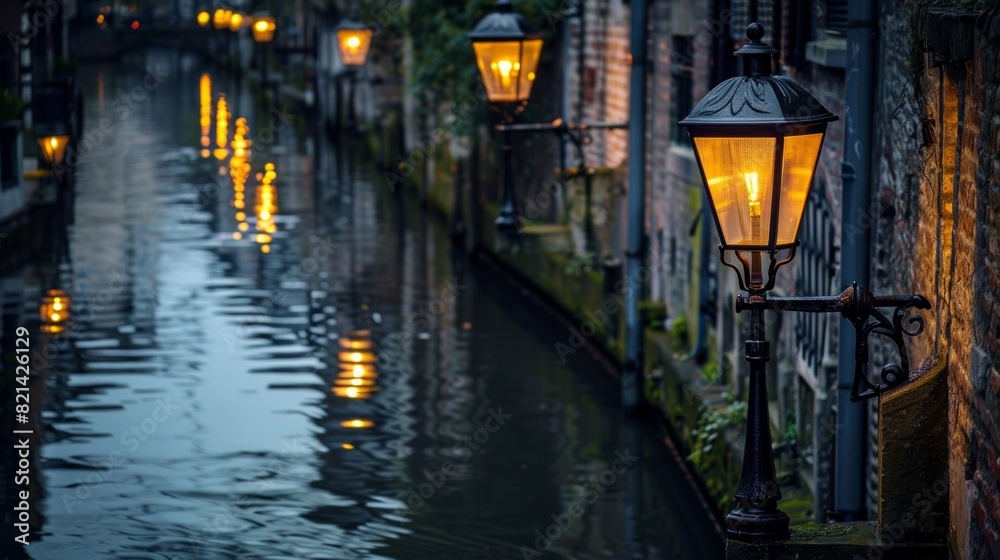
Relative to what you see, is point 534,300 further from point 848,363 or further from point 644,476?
point 848,363

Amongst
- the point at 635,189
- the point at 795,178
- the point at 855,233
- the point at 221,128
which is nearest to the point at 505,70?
the point at 635,189

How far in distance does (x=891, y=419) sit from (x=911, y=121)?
6.36 feet

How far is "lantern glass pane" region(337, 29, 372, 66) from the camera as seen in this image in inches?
1137

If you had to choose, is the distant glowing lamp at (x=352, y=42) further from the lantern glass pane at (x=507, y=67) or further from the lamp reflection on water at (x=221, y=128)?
the lantern glass pane at (x=507, y=67)

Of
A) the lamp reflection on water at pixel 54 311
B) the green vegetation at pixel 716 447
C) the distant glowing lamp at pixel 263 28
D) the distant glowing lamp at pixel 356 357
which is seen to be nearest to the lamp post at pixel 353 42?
the lamp reflection on water at pixel 54 311

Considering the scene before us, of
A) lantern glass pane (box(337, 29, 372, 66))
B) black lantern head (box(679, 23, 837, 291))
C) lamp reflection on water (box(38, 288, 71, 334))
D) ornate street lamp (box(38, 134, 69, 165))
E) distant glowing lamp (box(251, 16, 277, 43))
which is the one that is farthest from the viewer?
distant glowing lamp (box(251, 16, 277, 43))

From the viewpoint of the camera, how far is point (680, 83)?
15.5 m

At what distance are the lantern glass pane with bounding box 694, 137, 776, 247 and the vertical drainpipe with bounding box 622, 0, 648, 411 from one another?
8.27 meters

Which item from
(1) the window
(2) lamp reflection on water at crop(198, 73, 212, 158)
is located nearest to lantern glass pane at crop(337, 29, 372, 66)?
(2) lamp reflection on water at crop(198, 73, 212, 158)

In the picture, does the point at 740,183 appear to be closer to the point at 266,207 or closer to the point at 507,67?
the point at 507,67

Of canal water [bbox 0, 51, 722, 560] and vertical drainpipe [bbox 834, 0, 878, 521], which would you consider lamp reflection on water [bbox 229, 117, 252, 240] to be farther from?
vertical drainpipe [bbox 834, 0, 878, 521]

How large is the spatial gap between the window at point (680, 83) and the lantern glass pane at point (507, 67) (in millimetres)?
1945

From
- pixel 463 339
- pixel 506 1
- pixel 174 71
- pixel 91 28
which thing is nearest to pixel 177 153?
pixel 463 339

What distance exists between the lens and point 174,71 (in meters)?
68.2
